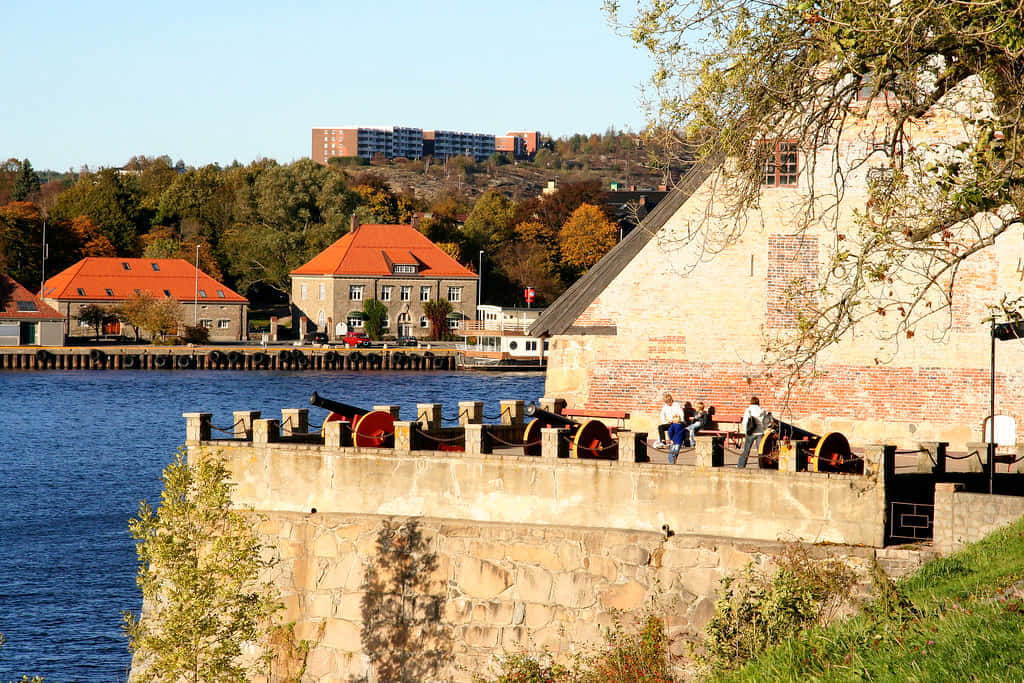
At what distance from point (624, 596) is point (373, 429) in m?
5.98

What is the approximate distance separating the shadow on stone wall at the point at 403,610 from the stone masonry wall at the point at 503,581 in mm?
47

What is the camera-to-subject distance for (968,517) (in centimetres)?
1711

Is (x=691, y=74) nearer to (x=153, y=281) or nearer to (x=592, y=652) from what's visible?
(x=592, y=652)

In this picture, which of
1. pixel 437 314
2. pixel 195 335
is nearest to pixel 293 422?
pixel 195 335

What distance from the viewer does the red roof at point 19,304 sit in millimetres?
114625

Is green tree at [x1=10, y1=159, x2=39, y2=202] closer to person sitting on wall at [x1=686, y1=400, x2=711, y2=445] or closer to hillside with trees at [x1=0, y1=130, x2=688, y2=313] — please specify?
hillside with trees at [x1=0, y1=130, x2=688, y2=313]

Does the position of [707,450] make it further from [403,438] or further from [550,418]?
[550,418]

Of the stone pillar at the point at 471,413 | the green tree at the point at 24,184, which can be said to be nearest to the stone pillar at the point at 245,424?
the stone pillar at the point at 471,413

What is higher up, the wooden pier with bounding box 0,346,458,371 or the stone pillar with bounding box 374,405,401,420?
the stone pillar with bounding box 374,405,401,420

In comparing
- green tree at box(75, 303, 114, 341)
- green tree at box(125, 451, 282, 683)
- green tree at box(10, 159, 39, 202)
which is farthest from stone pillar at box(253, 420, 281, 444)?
green tree at box(10, 159, 39, 202)

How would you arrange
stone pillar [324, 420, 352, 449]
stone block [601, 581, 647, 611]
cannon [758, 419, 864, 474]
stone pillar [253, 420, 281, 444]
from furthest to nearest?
1. stone pillar [253, 420, 281, 444]
2. stone pillar [324, 420, 352, 449]
3. cannon [758, 419, 864, 474]
4. stone block [601, 581, 647, 611]

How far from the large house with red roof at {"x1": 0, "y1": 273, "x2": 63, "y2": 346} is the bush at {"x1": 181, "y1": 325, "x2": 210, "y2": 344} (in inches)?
450

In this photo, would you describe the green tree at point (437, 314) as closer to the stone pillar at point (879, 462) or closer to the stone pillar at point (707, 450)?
the stone pillar at point (707, 450)

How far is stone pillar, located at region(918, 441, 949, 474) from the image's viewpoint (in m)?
21.3
